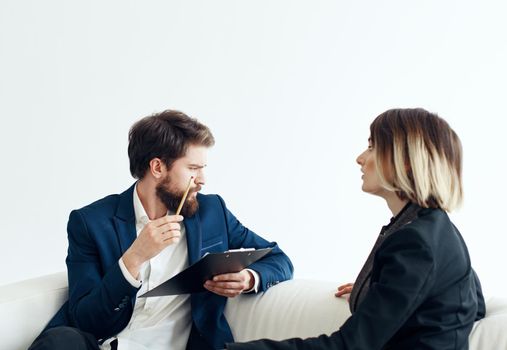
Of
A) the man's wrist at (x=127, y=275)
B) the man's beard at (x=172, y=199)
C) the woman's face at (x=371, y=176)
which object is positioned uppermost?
the woman's face at (x=371, y=176)

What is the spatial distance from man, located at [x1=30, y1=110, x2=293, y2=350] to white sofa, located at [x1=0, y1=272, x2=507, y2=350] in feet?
0.15

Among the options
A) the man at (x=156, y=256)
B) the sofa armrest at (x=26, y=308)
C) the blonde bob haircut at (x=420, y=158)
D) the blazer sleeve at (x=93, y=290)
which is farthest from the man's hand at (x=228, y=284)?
the blonde bob haircut at (x=420, y=158)

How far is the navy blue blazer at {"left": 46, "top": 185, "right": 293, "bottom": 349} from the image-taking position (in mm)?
1934

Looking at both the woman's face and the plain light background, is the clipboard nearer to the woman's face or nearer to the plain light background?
the woman's face

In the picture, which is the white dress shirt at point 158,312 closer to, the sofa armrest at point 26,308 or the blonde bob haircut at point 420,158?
the sofa armrest at point 26,308

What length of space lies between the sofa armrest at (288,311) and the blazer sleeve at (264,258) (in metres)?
0.03

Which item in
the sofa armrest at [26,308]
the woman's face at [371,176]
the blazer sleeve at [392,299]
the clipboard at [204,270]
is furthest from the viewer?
the sofa armrest at [26,308]

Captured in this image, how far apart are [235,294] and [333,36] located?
167 cm

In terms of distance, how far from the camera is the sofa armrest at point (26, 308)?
6.57ft

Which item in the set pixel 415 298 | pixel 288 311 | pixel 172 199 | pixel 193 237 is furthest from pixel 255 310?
pixel 415 298

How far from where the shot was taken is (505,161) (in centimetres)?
293

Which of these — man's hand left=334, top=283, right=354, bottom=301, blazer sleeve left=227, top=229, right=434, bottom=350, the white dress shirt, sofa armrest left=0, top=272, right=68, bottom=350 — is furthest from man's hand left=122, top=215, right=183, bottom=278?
blazer sleeve left=227, top=229, right=434, bottom=350

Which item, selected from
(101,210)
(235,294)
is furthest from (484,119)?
(101,210)

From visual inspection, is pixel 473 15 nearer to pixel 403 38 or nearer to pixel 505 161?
pixel 403 38
